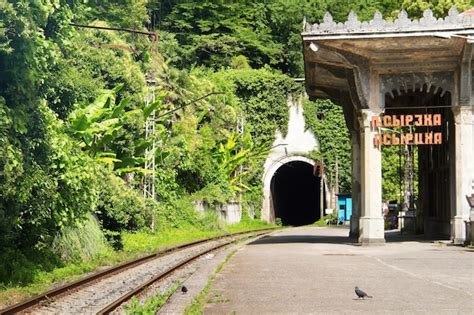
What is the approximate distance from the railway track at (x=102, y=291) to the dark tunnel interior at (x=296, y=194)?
35.1m

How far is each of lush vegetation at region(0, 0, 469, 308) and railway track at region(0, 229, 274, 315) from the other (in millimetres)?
927

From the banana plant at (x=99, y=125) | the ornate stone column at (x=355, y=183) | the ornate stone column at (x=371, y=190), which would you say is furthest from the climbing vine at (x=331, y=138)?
the ornate stone column at (x=371, y=190)

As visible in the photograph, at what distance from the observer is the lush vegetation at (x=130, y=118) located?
1242 cm

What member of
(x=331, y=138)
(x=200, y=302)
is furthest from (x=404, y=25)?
(x=331, y=138)

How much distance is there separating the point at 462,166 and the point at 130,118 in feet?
44.8

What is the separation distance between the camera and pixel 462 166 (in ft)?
71.6

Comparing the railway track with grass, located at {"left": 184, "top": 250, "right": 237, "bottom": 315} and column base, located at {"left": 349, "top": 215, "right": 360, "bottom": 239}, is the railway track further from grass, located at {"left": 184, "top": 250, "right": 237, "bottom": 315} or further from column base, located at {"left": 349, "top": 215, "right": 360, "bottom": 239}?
column base, located at {"left": 349, "top": 215, "right": 360, "bottom": 239}

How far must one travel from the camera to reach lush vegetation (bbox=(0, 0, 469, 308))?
12422 millimetres

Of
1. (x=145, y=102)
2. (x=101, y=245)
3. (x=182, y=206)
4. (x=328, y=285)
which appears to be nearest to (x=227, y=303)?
(x=328, y=285)

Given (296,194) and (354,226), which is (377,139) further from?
(296,194)

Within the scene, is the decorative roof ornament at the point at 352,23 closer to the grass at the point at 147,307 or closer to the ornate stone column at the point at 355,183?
the ornate stone column at the point at 355,183

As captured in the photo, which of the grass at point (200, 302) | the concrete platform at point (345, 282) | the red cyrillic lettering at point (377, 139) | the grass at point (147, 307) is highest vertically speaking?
the red cyrillic lettering at point (377, 139)

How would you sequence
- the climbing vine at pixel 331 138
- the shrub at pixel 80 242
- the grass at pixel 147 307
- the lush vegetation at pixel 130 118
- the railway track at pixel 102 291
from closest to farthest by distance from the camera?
the grass at pixel 147 307 < the railway track at pixel 102 291 < the lush vegetation at pixel 130 118 < the shrub at pixel 80 242 < the climbing vine at pixel 331 138

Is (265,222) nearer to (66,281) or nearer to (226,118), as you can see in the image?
(226,118)
